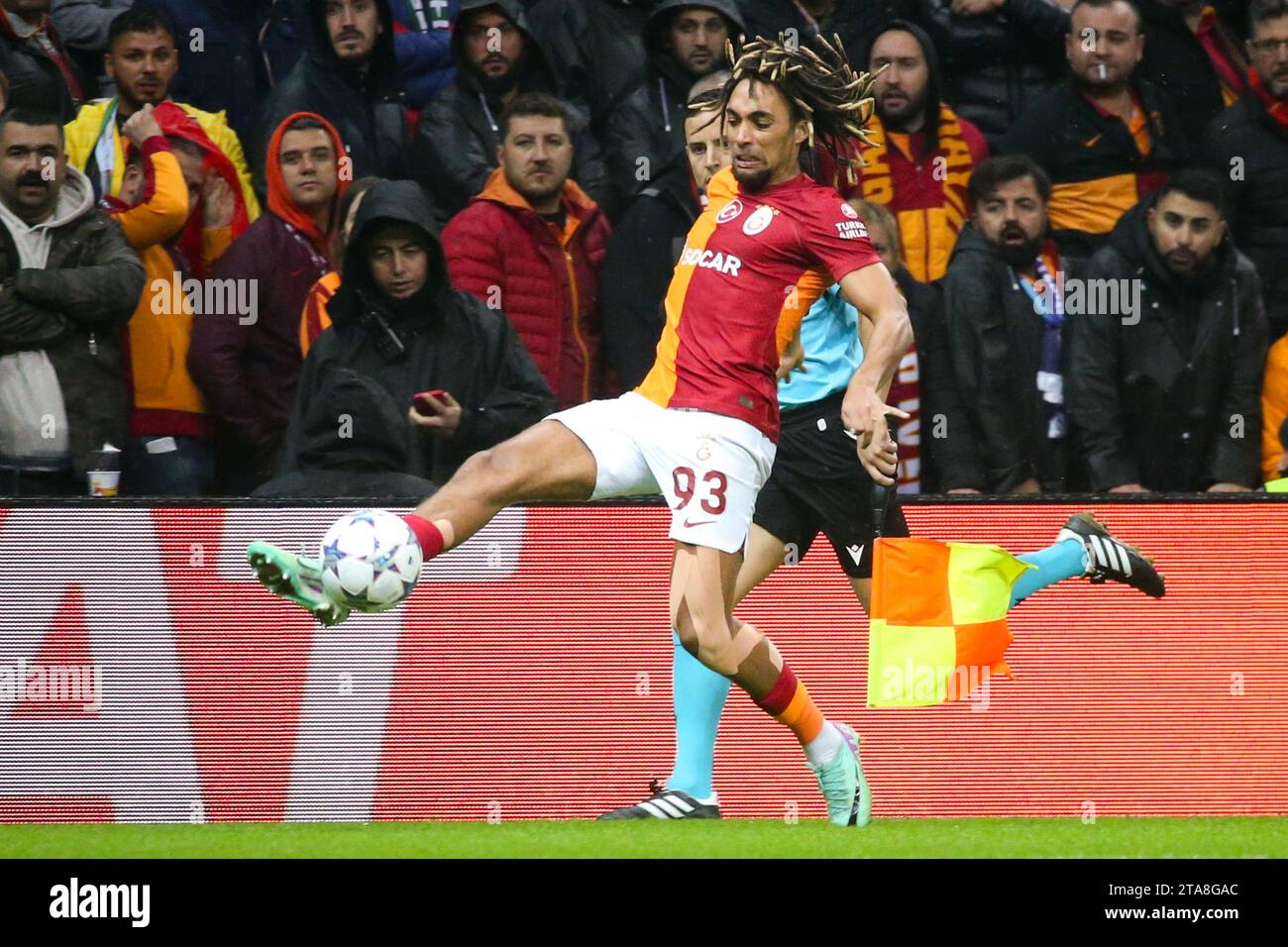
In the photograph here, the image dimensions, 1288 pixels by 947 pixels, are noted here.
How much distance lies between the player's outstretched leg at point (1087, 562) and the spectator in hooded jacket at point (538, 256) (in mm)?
1902

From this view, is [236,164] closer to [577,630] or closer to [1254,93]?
[577,630]

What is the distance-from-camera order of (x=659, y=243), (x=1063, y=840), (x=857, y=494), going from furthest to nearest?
(x=659, y=243), (x=857, y=494), (x=1063, y=840)

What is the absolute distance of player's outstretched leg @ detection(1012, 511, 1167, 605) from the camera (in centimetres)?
629

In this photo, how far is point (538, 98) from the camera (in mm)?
7555

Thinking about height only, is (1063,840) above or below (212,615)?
below

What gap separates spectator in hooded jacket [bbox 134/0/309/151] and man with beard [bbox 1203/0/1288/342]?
3.61 metres

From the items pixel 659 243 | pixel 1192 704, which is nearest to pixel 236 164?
pixel 659 243

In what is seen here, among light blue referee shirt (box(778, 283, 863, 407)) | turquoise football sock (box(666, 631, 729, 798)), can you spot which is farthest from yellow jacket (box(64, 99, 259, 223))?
turquoise football sock (box(666, 631, 729, 798))

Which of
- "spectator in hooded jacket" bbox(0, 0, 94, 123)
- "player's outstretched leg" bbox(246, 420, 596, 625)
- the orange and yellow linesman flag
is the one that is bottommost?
the orange and yellow linesman flag

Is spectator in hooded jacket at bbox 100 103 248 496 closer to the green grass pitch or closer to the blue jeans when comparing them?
the blue jeans

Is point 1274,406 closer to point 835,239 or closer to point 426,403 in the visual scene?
point 835,239

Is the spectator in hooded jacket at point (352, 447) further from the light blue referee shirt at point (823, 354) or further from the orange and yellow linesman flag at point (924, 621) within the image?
the orange and yellow linesman flag at point (924, 621)

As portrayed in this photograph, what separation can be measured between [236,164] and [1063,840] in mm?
4120

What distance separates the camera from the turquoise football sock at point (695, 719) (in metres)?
6.07
